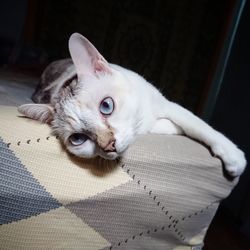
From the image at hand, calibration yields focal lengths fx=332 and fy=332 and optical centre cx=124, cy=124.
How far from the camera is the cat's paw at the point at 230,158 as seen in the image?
925mm

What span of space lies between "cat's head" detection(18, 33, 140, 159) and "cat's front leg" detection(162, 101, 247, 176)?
0.20 m

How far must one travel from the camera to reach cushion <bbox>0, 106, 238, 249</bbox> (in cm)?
66

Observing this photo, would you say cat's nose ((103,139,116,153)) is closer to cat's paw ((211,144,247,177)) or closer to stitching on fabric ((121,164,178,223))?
stitching on fabric ((121,164,178,223))

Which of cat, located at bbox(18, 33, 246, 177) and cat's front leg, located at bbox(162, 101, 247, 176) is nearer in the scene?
cat, located at bbox(18, 33, 246, 177)

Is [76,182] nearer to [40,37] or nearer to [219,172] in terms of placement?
[219,172]

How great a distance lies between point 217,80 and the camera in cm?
248

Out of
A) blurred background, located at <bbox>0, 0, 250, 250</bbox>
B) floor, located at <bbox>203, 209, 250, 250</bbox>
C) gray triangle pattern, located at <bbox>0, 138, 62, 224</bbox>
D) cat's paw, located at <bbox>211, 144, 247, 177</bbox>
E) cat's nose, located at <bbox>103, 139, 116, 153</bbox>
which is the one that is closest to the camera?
gray triangle pattern, located at <bbox>0, 138, 62, 224</bbox>

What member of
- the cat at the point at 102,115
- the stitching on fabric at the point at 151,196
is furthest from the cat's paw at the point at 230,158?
the stitching on fabric at the point at 151,196

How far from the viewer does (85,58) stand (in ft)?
2.91

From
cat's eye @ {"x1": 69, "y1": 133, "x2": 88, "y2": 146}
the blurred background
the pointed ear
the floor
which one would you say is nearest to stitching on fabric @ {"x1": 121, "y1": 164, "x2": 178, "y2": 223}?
cat's eye @ {"x1": 69, "y1": 133, "x2": 88, "y2": 146}

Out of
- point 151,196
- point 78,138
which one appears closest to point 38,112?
point 78,138

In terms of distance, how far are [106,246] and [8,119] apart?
374 millimetres

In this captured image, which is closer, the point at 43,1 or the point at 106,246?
the point at 106,246

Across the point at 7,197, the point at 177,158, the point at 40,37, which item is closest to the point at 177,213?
the point at 177,158
